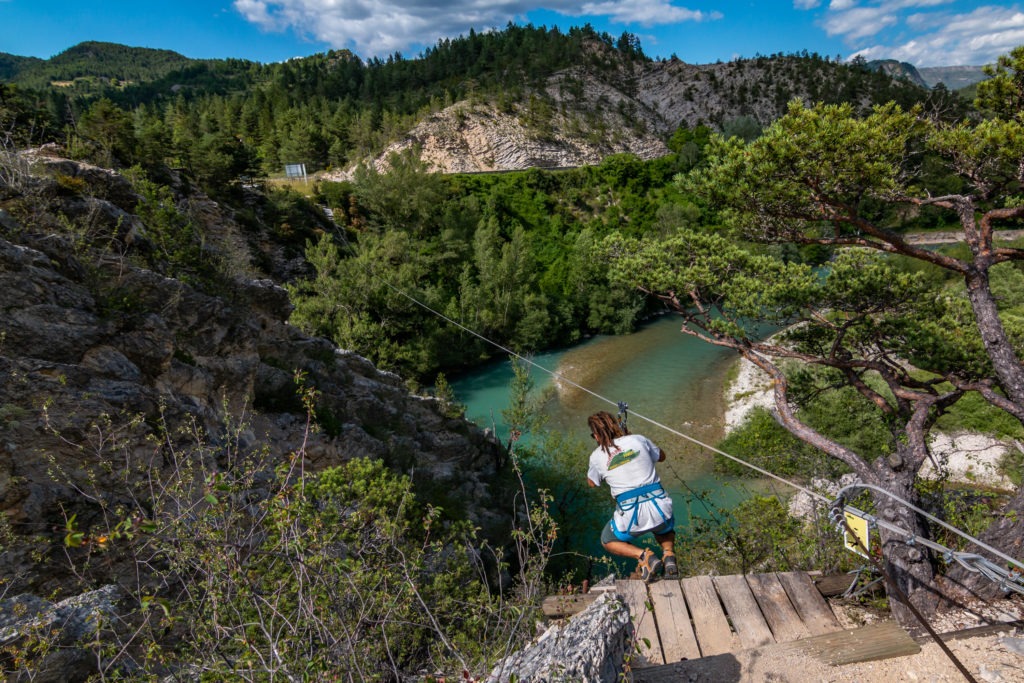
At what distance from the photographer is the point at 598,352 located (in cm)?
2469

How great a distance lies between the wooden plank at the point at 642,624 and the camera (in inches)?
143

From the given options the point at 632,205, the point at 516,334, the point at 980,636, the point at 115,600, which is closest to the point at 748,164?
the point at 980,636

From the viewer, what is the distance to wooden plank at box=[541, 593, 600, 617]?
4168 millimetres

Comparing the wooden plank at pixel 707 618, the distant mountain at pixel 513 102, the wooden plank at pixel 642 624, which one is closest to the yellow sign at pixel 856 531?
the wooden plank at pixel 707 618

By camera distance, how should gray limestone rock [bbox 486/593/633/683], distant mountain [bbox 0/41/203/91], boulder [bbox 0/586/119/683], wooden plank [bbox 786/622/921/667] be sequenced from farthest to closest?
distant mountain [bbox 0/41/203/91]
wooden plank [bbox 786/622/921/667]
boulder [bbox 0/586/119/683]
gray limestone rock [bbox 486/593/633/683]

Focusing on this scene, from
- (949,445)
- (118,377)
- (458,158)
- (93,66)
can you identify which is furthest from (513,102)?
(93,66)

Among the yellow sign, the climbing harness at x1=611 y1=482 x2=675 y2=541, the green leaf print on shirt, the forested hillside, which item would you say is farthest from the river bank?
the forested hillside

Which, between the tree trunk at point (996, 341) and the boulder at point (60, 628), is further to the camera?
the tree trunk at point (996, 341)

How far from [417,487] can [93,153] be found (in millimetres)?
11968

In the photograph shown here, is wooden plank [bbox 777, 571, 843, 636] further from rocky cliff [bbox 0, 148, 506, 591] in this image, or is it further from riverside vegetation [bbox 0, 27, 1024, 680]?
rocky cliff [bbox 0, 148, 506, 591]

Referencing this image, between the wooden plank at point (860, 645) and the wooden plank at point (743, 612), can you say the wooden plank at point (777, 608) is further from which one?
the wooden plank at point (860, 645)

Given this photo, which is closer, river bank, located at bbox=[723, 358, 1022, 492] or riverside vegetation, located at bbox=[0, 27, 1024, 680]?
riverside vegetation, located at bbox=[0, 27, 1024, 680]

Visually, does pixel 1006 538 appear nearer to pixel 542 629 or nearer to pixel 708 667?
pixel 708 667

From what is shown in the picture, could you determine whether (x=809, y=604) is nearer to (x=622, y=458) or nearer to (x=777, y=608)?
(x=777, y=608)
